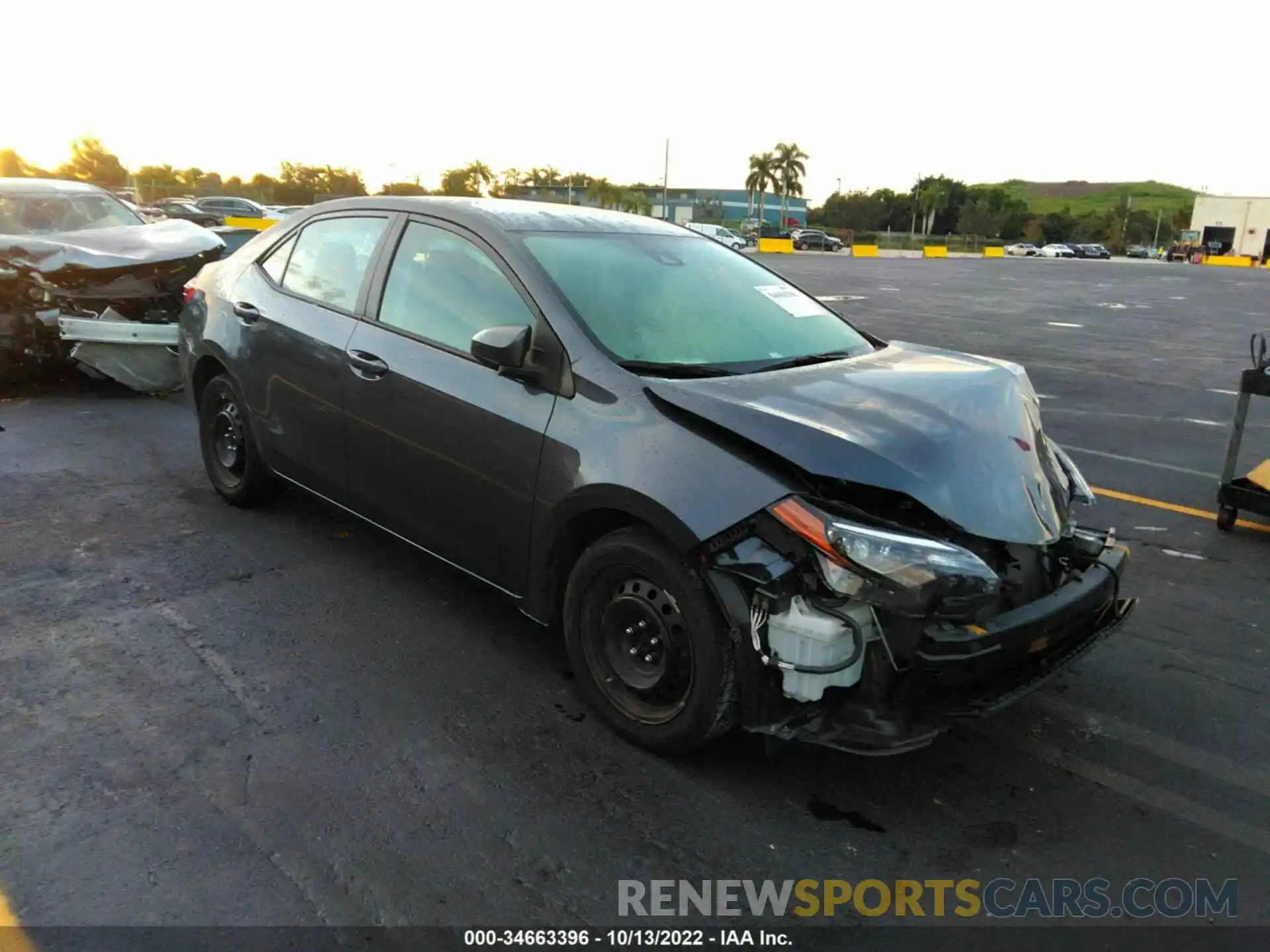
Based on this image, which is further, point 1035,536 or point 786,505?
point 1035,536

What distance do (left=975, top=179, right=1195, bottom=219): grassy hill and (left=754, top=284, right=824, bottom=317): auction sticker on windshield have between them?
557ft

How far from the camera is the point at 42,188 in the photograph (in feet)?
31.1

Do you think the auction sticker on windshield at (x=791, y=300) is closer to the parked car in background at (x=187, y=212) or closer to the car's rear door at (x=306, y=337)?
the car's rear door at (x=306, y=337)

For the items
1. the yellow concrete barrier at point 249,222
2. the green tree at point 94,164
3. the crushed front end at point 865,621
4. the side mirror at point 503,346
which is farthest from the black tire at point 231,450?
the green tree at point 94,164

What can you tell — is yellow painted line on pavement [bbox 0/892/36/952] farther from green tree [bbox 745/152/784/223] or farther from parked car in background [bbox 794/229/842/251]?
green tree [bbox 745/152/784/223]

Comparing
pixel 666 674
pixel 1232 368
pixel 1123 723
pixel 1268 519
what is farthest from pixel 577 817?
pixel 1232 368

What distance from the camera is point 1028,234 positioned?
111438 mm

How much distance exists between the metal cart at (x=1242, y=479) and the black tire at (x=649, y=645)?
4058 millimetres

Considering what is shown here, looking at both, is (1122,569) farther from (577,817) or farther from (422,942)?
(422,942)

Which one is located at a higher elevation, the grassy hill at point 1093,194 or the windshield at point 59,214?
the grassy hill at point 1093,194

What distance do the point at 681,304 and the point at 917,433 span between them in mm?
1219

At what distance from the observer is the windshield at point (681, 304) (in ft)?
11.6

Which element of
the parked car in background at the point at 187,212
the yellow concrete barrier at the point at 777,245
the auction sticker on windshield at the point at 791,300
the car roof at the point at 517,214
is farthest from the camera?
the yellow concrete barrier at the point at 777,245

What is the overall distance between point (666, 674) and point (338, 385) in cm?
209
